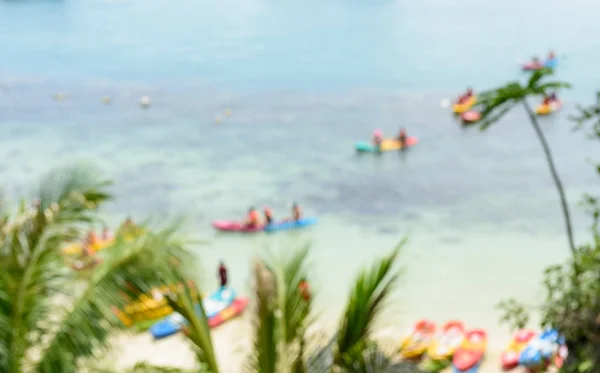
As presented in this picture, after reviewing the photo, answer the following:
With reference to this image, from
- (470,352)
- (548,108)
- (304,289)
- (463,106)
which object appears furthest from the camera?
(463,106)

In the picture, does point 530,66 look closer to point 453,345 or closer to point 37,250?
point 453,345

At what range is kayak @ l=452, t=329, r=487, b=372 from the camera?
11.4 metres

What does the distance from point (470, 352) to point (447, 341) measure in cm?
44

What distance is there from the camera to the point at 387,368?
14.2 ft

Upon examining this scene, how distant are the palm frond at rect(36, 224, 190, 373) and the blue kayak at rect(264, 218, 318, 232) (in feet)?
39.6

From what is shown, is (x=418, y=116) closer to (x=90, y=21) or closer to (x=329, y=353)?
(x=329, y=353)

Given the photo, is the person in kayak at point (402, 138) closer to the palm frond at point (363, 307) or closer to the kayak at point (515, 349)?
the kayak at point (515, 349)

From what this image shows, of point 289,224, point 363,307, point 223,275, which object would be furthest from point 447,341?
point 363,307

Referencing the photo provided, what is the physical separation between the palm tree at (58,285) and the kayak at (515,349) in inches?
290

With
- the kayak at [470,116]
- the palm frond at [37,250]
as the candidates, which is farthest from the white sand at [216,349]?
the kayak at [470,116]

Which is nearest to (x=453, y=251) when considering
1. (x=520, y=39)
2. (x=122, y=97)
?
(x=122, y=97)

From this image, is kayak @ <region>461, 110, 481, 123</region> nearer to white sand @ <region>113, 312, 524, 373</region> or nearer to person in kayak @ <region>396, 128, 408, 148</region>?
person in kayak @ <region>396, 128, 408, 148</region>

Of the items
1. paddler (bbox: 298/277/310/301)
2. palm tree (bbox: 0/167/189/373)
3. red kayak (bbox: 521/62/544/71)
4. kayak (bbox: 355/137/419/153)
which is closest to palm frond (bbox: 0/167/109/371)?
palm tree (bbox: 0/167/189/373)

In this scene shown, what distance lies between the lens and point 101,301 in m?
4.84
